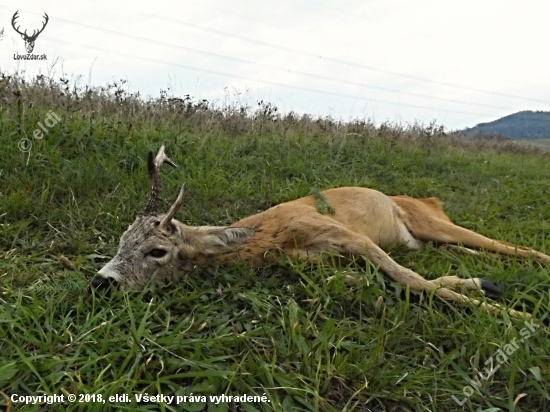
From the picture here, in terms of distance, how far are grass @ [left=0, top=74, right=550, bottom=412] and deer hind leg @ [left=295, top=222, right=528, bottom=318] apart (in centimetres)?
9

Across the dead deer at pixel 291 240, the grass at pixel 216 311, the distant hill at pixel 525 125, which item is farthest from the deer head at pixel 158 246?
the distant hill at pixel 525 125

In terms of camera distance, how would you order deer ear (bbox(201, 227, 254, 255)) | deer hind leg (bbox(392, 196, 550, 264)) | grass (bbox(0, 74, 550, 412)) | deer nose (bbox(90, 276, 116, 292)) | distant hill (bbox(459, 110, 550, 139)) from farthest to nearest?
distant hill (bbox(459, 110, 550, 139))
deer hind leg (bbox(392, 196, 550, 264))
deer ear (bbox(201, 227, 254, 255))
deer nose (bbox(90, 276, 116, 292))
grass (bbox(0, 74, 550, 412))

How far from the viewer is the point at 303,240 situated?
3.83 metres

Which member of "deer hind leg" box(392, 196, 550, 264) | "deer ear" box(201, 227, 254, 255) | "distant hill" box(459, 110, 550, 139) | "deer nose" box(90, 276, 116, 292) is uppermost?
"distant hill" box(459, 110, 550, 139)

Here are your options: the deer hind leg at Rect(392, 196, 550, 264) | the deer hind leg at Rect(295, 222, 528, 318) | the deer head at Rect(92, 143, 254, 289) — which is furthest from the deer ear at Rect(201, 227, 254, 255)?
the deer hind leg at Rect(392, 196, 550, 264)

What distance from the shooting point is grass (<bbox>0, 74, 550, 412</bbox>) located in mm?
2391

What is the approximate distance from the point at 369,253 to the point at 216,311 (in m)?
1.24

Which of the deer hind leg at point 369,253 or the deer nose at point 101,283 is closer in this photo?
the deer nose at point 101,283

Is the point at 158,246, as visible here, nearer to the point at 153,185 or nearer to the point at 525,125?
the point at 153,185

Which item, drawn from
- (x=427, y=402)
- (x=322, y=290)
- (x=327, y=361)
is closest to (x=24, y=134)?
(x=322, y=290)

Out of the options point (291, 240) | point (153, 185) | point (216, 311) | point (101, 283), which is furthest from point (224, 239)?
point (101, 283)

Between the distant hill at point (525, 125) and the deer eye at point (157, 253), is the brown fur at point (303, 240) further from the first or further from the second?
the distant hill at point (525, 125)

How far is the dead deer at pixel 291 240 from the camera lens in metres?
3.36

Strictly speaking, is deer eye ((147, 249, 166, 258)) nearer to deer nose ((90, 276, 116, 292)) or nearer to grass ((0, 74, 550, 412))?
grass ((0, 74, 550, 412))
